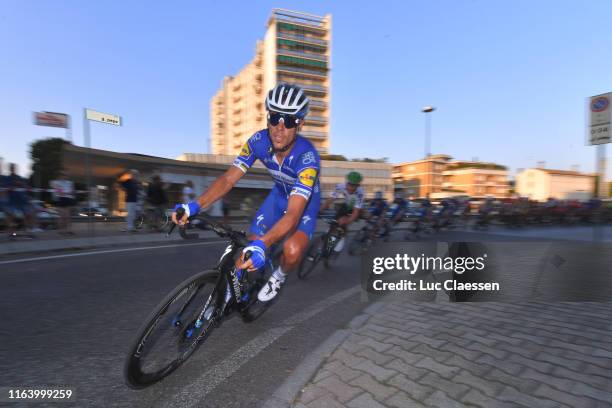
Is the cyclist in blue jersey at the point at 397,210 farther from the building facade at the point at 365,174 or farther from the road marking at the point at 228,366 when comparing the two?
the building facade at the point at 365,174

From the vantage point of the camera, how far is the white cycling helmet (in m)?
3.01

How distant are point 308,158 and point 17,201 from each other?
910 cm

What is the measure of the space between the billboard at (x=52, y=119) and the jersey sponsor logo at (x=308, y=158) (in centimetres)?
972

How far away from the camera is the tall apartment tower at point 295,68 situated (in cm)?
6384

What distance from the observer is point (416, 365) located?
238cm

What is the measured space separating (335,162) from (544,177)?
6793 centimetres

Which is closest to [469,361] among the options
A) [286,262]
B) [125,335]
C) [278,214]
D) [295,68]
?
[286,262]

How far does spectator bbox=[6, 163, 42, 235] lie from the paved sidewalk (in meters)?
9.41

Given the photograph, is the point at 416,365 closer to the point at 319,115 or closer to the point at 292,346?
the point at 292,346

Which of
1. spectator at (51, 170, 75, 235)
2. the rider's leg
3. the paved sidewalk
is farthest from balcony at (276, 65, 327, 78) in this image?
the paved sidewalk

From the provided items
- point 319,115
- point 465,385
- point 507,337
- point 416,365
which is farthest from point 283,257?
point 319,115

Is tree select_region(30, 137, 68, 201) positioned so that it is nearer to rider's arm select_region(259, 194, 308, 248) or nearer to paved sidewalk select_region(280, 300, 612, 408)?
rider's arm select_region(259, 194, 308, 248)

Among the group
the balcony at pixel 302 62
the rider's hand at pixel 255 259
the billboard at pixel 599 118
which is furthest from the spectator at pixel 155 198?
the balcony at pixel 302 62

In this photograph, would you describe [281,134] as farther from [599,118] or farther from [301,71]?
[301,71]
